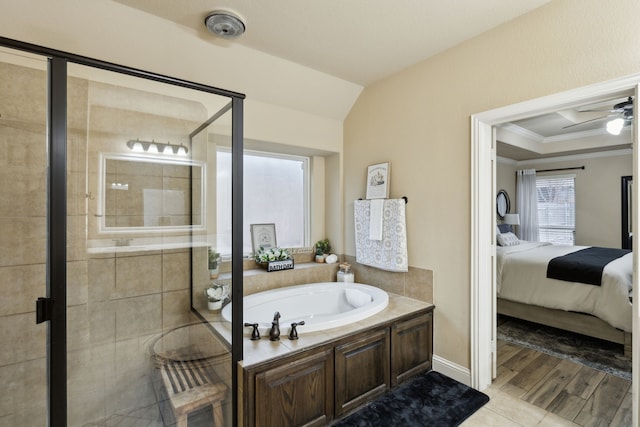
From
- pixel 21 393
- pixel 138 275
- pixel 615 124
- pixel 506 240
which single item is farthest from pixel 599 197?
pixel 21 393

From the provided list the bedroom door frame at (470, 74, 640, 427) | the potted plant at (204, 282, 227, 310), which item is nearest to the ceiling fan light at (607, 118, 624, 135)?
the bedroom door frame at (470, 74, 640, 427)

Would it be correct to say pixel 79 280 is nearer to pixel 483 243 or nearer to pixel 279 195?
pixel 279 195

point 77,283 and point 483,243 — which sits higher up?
point 483,243

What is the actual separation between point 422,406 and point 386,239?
1.32 meters

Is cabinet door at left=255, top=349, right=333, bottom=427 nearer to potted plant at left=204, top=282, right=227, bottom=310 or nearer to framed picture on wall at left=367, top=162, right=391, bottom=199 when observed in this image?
potted plant at left=204, top=282, right=227, bottom=310

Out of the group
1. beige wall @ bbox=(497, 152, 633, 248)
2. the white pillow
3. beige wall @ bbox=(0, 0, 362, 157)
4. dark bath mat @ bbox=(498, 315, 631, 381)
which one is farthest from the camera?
beige wall @ bbox=(497, 152, 633, 248)

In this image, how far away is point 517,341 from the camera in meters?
3.18

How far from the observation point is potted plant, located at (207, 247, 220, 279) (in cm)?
208

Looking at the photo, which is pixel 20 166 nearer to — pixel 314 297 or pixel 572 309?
pixel 314 297

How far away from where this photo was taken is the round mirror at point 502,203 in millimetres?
6031

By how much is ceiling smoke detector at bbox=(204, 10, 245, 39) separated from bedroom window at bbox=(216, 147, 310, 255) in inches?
48.4

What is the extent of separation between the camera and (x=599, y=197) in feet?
18.1

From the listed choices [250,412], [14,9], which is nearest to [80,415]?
[250,412]

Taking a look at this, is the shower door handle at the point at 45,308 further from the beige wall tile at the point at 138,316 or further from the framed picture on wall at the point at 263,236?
the framed picture on wall at the point at 263,236
